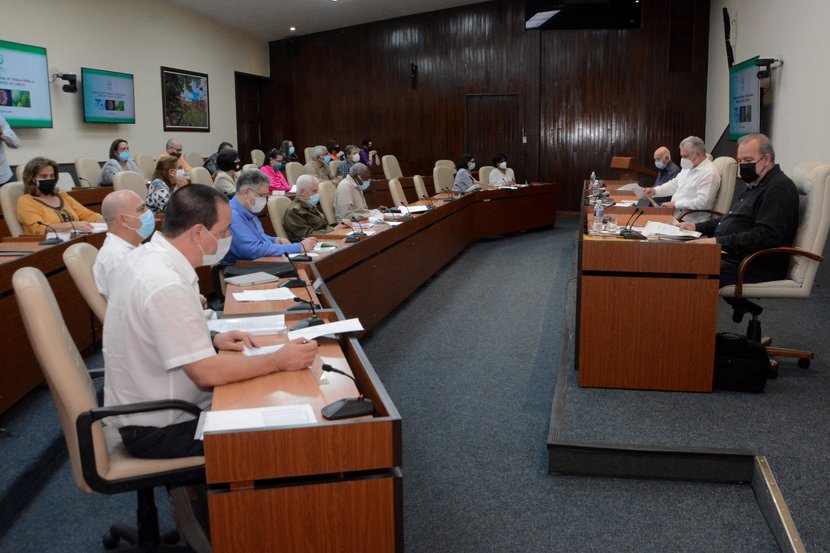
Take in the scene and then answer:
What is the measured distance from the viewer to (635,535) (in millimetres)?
2498

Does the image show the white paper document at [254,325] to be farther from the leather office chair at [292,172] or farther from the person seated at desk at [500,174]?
the person seated at desk at [500,174]

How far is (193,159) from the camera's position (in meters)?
10.6

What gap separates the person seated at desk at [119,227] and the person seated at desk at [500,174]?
740cm

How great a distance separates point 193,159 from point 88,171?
89.3 inches

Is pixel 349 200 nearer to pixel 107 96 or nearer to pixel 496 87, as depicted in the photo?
pixel 107 96

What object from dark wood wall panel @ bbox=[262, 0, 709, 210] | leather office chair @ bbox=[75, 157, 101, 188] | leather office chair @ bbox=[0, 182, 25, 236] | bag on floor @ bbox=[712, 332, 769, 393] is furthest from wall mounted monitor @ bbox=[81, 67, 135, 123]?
bag on floor @ bbox=[712, 332, 769, 393]

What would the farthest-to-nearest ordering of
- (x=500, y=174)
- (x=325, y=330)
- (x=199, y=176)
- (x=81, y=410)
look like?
(x=500, y=174), (x=199, y=176), (x=325, y=330), (x=81, y=410)

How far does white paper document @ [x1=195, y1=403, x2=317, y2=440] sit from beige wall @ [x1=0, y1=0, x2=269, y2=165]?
7242mm

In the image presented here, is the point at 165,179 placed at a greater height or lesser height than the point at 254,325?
greater

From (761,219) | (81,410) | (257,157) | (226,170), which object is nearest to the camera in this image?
(81,410)

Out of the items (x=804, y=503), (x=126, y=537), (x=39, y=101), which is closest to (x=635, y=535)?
(x=804, y=503)

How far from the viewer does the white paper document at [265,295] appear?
10.1ft

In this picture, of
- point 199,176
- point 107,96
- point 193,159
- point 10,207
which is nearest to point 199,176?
point 199,176

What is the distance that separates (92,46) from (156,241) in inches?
313
